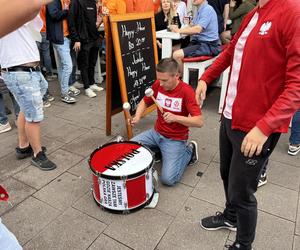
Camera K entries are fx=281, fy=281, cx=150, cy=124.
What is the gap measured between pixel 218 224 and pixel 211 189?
52 centimetres

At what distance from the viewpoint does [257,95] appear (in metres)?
1.48

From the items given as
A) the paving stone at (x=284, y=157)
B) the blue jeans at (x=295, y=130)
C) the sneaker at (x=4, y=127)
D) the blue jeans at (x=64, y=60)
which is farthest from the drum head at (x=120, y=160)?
the blue jeans at (x=64, y=60)

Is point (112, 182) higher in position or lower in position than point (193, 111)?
lower

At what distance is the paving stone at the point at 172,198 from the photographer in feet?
8.13

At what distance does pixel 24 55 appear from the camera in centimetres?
258

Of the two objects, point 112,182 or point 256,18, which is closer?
point 256,18

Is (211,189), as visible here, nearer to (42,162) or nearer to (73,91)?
(42,162)

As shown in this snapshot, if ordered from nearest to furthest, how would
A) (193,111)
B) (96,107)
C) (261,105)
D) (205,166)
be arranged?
1. (261,105)
2. (193,111)
3. (205,166)
4. (96,107)

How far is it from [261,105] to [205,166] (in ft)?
5.58

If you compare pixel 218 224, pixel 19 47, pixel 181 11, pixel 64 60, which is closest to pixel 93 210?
pixel 218 224

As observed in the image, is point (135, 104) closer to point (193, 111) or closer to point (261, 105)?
point (193, 111)

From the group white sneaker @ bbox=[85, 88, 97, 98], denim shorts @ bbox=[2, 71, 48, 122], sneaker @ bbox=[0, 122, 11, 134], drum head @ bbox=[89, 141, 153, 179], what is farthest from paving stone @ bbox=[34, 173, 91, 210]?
white sneaker @ bbox=[85, 88, 97, 98]

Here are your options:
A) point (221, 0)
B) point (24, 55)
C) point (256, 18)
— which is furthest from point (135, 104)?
point (221, 0)

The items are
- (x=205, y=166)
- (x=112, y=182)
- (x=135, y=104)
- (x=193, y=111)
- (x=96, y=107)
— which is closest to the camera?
(x=112, y=182)
